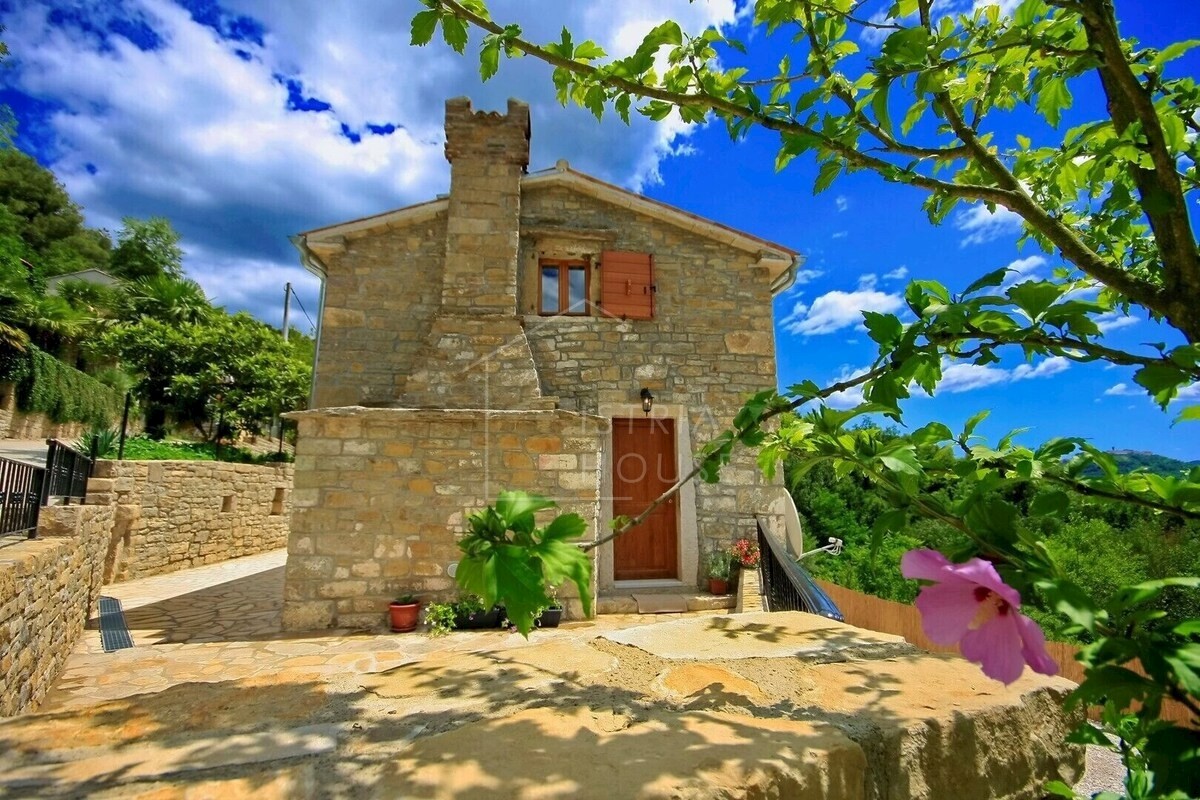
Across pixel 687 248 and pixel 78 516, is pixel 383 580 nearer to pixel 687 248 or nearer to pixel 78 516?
pixel 78 516

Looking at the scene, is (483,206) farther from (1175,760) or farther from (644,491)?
(1175,760)

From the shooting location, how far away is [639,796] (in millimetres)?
669

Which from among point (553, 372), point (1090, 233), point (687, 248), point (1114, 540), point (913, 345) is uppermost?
point (687, 248)

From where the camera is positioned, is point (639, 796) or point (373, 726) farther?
point (373, 726)

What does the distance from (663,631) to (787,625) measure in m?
0.37

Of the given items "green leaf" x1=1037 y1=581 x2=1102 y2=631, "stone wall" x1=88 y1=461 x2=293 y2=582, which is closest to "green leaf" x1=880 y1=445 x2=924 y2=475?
"green leaf" x1=1037 y1=581 x2=1102 y2=631

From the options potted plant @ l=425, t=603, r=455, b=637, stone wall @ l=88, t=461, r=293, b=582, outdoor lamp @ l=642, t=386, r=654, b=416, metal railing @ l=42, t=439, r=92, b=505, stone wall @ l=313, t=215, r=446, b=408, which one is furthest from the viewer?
stone wall @ l=88, t=461, r=293, b=582

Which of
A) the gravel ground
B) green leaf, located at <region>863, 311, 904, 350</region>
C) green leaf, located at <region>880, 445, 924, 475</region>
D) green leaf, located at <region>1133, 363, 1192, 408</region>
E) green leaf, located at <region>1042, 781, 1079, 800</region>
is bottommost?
the gravel ground

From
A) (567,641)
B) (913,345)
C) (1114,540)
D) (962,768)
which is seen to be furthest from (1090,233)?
(1114,540)

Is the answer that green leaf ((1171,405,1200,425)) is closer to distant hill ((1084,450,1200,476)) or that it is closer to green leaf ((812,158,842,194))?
distant hill ((1084,450,1200,476))

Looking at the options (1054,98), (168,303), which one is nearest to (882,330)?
(1054,98)

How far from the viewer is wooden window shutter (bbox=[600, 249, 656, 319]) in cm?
804

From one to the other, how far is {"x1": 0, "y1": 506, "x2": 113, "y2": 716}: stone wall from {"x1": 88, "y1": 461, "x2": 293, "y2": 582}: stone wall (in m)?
2.78

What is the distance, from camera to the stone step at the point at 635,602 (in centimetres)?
666
